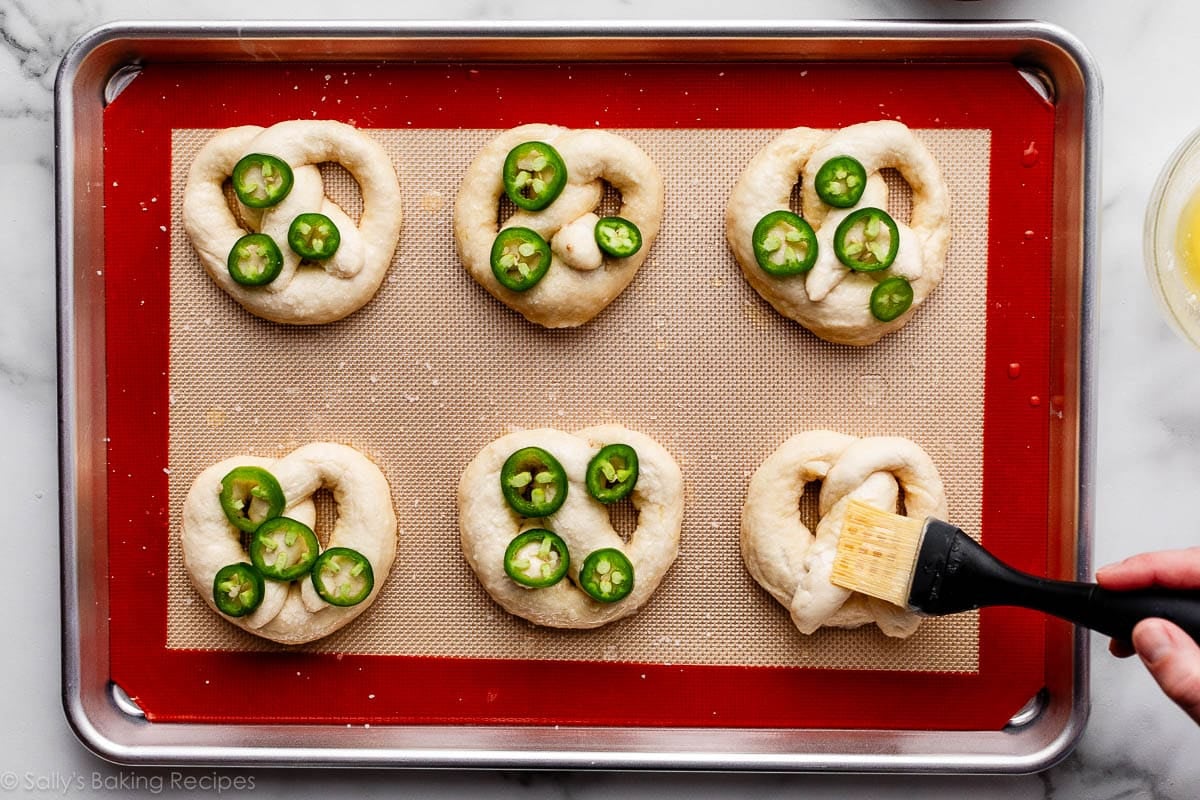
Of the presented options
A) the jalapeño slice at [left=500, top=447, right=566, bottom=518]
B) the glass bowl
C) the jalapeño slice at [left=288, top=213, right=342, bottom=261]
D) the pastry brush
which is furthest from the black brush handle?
the jalapeño slice at [left=288, top=213, right=342, bottom=261]

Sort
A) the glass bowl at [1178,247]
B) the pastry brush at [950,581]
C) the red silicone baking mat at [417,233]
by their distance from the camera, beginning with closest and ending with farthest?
1. the pastry brush at [950,581]
2. the glass bowl at [1178,247]
3. the red silicone baking mat at [417,233]

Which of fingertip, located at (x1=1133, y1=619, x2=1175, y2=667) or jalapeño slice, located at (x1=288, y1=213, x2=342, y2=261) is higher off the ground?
jalapeño slice, located at (x1=288, y1=213, x2=342, y2=261)

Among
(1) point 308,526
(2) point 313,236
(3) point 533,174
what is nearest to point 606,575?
(1) point 308,526

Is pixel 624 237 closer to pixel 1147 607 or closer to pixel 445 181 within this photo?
pixel 445 181

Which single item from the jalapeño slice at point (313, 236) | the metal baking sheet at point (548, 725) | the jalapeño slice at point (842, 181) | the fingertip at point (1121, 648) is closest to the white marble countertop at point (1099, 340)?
the metal baking sheet at point (548, 725)

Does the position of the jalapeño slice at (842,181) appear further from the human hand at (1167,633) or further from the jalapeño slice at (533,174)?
the human hand at (1167,633)

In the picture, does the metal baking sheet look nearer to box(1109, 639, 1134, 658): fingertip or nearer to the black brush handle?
box(1109, 639, 1134, 658): fingertip
